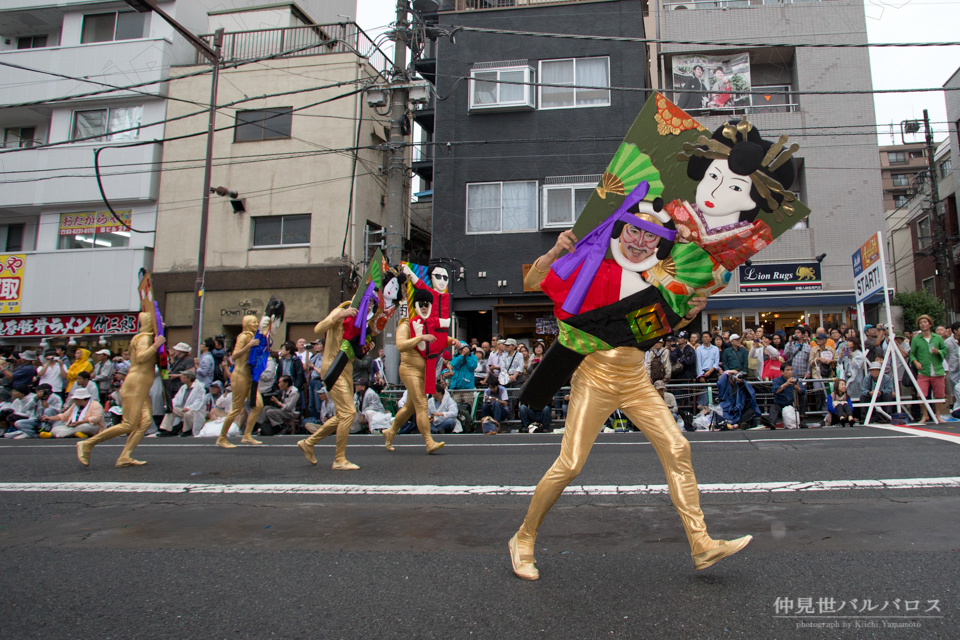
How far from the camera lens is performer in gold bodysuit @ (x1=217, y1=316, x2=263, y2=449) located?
9.45m

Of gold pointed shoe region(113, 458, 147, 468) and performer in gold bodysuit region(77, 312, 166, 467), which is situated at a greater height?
performer in gold bodysuit region(77, 312, 166, 467)

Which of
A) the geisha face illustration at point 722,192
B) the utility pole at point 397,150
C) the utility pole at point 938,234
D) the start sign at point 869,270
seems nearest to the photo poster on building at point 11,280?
the utility pole at point 397,150

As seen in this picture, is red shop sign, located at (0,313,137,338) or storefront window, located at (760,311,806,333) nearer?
storefront window, located at (760,311,806,333)

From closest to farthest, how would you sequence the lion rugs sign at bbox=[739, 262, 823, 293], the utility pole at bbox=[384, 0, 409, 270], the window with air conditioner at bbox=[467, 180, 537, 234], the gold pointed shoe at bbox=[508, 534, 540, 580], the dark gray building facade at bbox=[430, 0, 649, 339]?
the gold pointed shoe at bbox=[508, 534, 540, 580], the utility pole at bbox=[384, 0, 409, 270], the lion rugs sign at bbox=[739, 262, 823, 293], the dark gray building facade at bbox=[430, 0, 649, 339], the window with air conditioner at bbox=[467, 180, 537, 234]

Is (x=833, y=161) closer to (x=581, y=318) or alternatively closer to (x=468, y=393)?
(x=468, y=393)

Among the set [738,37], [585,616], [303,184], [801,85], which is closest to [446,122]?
[303,184]

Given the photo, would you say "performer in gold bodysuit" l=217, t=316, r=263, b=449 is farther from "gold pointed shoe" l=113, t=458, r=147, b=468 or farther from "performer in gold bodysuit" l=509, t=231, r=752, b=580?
"performer in gold bodysuit" l=509, t=231, r=752, b=580

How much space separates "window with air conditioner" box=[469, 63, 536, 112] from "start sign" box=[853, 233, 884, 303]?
1132 centimetres

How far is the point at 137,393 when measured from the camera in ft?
25.5

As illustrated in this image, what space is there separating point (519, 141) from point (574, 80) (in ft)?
9.36

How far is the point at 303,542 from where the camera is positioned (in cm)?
418

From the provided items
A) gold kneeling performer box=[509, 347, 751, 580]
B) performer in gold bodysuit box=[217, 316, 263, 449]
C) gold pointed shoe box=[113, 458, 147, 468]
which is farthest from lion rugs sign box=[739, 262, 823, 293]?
gold kneeling performer box=[509, 347, 751, 580]

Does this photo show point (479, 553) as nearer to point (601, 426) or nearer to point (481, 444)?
point (601, 426)

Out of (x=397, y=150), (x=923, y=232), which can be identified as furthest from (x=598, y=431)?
(x=923, y=232)
